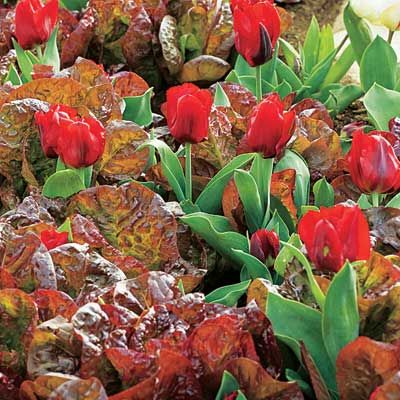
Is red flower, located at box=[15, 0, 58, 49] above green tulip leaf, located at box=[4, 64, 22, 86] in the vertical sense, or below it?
above

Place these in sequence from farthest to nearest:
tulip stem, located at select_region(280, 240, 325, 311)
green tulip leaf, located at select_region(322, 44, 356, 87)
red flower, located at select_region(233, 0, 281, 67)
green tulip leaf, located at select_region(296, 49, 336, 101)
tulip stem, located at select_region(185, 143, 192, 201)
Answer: green tulip leaf, located at select_region(322, 44, 356, 87)
green tulip leaf, located at select_region(296, 49, 336, 101)
red flower, located at select_region(233, 0, 281, 67)
tulip stem, located at select_region(185, 143, 192, 201)
tulip stem, located at select_region(280, 240, 325, 311)

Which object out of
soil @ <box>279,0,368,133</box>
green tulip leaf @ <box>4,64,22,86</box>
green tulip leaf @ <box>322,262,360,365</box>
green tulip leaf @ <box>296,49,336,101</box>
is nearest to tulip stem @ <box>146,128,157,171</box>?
green tulip leaf @ <box>4,64,22,86</box>

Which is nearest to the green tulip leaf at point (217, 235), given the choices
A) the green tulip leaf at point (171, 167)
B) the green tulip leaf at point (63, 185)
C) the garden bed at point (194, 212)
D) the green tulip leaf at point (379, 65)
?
the garden bed at point (194, 212)

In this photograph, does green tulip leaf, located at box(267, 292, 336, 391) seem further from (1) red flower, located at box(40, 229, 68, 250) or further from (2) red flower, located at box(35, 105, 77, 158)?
(2) red flower, located at box(35, 105, 77, 158)

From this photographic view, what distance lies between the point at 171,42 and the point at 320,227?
59.1 inches

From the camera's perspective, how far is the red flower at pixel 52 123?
188cm

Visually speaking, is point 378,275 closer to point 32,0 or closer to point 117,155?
point 117,155

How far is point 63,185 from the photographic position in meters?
1.98

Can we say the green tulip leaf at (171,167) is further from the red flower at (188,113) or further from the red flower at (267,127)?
the red flower at (267,127)

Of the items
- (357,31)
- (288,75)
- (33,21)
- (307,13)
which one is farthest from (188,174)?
(307,13)

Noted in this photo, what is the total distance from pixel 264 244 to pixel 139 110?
675mm

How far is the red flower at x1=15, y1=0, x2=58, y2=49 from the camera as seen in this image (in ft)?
7.60

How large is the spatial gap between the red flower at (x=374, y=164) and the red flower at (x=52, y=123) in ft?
1.83

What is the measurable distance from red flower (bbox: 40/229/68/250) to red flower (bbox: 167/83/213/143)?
1.13 ft
